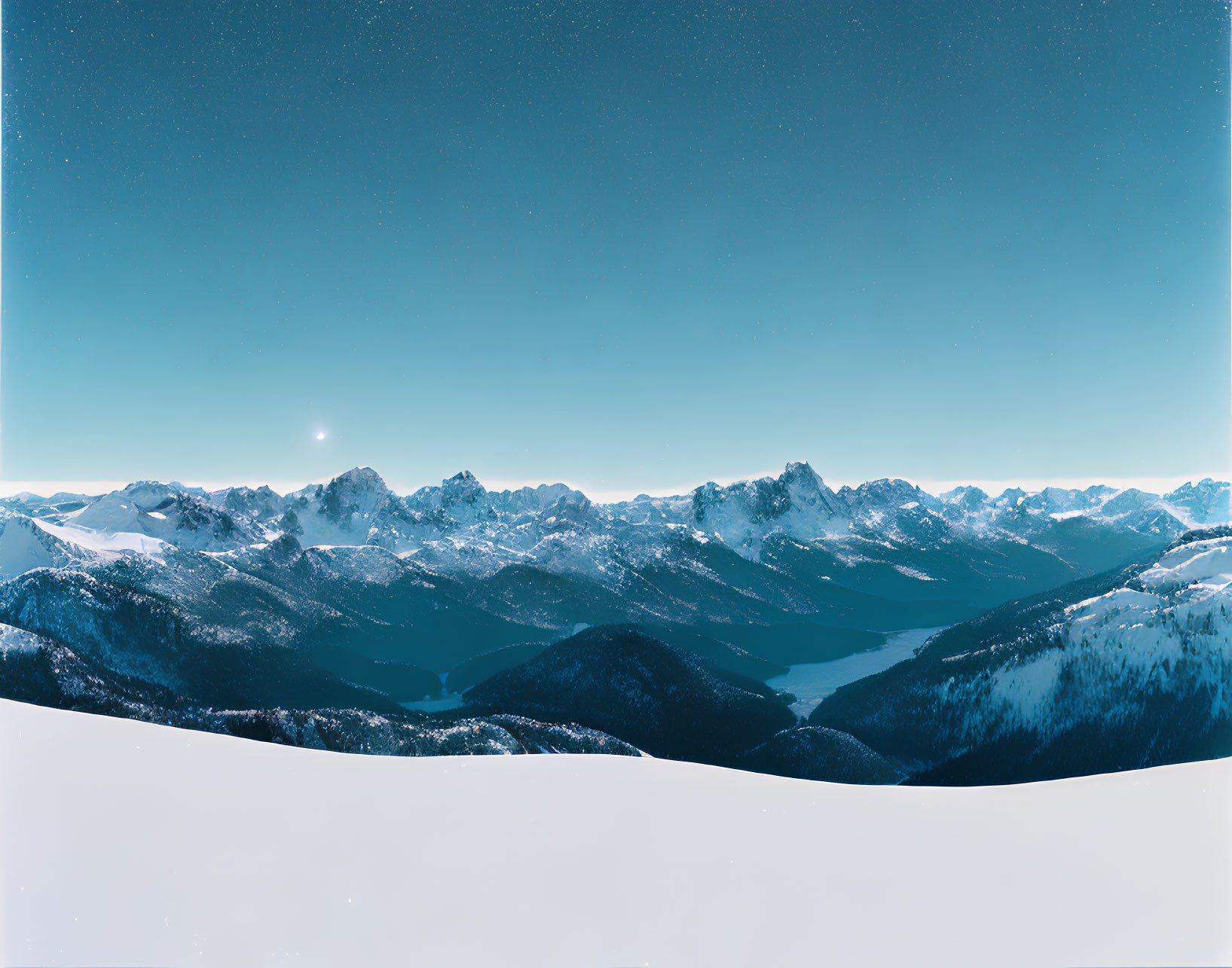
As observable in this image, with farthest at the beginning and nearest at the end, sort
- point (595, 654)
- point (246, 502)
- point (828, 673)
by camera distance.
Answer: point (246, 502) → point (828, 673) → point (595, 654)

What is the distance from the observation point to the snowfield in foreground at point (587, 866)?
445 centimetres

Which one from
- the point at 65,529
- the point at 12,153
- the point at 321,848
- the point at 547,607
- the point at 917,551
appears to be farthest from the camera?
the point at 917,551

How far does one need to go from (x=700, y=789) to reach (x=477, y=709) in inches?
930

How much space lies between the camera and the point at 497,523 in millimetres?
111000

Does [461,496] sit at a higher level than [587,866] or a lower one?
higher

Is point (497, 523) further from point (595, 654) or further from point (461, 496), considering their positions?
point (595, 654)

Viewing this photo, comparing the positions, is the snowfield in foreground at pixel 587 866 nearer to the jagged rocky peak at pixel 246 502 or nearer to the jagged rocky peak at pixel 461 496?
the jagged rocky peak at pixel 246 502

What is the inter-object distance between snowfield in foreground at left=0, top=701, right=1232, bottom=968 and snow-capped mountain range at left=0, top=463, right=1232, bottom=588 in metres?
8.83

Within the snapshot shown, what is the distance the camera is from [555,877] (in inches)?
214

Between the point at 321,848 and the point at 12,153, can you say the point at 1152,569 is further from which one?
the point at 12,153

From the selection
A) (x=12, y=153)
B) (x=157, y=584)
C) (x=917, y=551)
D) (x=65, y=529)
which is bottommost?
(x=917, y=551)

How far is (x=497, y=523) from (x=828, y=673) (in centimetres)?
7959

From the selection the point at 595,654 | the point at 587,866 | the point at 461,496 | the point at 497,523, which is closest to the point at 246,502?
the point at 595,654

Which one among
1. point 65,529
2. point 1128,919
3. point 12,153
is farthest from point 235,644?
point 1128,919
